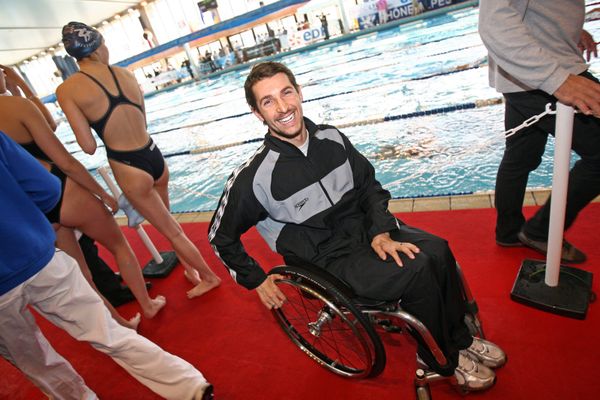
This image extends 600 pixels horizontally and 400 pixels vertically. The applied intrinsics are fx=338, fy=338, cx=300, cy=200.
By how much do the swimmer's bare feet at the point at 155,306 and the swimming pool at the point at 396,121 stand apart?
1596 mm

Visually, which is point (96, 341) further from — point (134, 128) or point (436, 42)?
point (436, 42)

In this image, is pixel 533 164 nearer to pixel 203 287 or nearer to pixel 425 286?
pixel 425 286

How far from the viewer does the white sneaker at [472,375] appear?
4.38ft

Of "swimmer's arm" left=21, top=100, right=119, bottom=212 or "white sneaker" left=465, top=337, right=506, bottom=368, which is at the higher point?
"swimmer's arm" left=21, top=100, right=119, bottom=212

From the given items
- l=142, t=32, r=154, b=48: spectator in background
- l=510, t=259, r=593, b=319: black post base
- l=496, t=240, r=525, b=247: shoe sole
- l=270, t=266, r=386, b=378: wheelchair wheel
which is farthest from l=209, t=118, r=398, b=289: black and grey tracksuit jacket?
l=142, t=32, r=154, b=48: spectator in background

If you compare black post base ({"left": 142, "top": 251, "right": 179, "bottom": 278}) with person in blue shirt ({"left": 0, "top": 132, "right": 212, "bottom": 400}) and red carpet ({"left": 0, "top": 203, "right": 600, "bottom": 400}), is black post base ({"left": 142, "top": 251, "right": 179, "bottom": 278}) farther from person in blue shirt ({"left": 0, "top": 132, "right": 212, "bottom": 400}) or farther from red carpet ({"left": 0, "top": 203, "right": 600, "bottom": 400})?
person in blue shirt ({"left": 0, "top": 132, "right": 212, "bottom": 400})

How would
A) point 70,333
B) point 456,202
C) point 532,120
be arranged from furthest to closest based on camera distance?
1. point 456,202
2. point 532,120
3. point 70,333

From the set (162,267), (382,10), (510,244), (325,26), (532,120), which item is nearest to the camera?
(532,120)

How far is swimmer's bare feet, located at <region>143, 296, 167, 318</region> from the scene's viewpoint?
2365mm

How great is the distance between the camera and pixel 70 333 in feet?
4.33

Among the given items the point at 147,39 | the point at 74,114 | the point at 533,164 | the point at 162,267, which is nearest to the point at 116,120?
the point at 74,114

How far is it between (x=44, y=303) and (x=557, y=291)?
2228 millimetres

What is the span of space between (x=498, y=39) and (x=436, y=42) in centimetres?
870

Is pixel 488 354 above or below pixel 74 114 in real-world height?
below
